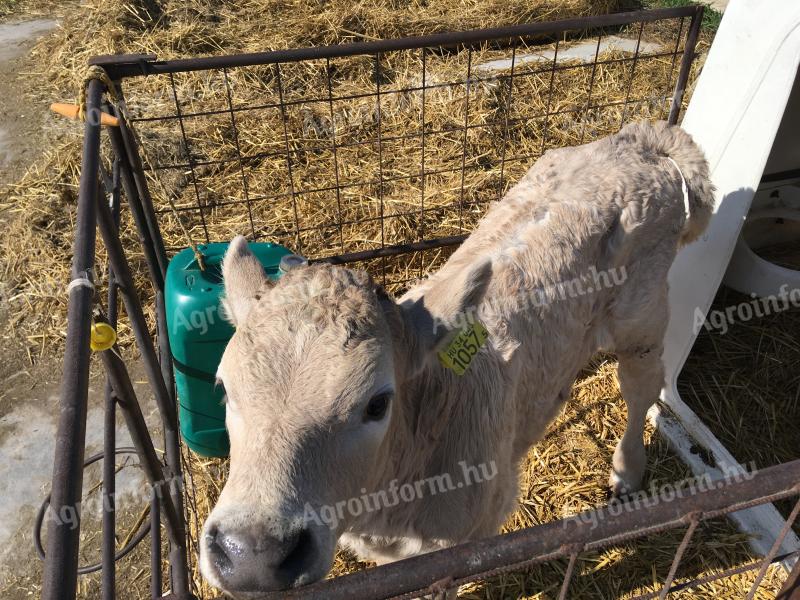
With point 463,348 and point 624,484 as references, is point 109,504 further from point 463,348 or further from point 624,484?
point 624,484

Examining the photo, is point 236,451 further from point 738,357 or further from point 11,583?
point 738,357

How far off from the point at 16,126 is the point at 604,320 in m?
7.34

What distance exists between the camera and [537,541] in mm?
1601

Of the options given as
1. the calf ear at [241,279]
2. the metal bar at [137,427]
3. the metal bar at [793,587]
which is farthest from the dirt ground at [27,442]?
the metal bar at [793,587]

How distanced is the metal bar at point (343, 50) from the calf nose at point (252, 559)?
109 inches

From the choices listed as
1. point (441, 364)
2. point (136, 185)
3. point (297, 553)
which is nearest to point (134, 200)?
point (136, 185)

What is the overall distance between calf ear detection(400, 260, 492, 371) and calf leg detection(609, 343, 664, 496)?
208 centimetres

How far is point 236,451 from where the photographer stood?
6.80ft

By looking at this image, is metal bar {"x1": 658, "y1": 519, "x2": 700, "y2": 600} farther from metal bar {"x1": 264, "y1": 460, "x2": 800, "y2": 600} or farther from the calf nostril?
the calf nostril

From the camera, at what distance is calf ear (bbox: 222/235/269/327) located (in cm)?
244

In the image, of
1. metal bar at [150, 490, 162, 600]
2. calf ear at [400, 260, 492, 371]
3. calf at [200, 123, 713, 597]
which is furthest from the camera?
metal bar at [150, 490, 162, 600]

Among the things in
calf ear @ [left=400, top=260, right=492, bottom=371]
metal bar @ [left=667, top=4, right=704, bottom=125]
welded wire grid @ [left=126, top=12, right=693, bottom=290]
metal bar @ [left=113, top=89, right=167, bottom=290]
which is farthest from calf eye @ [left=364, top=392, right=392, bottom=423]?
metal bar @ [left=667, top=4, right=704, bottom=125]

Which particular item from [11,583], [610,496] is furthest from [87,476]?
[610,496]

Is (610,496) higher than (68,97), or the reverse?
(68,97)
